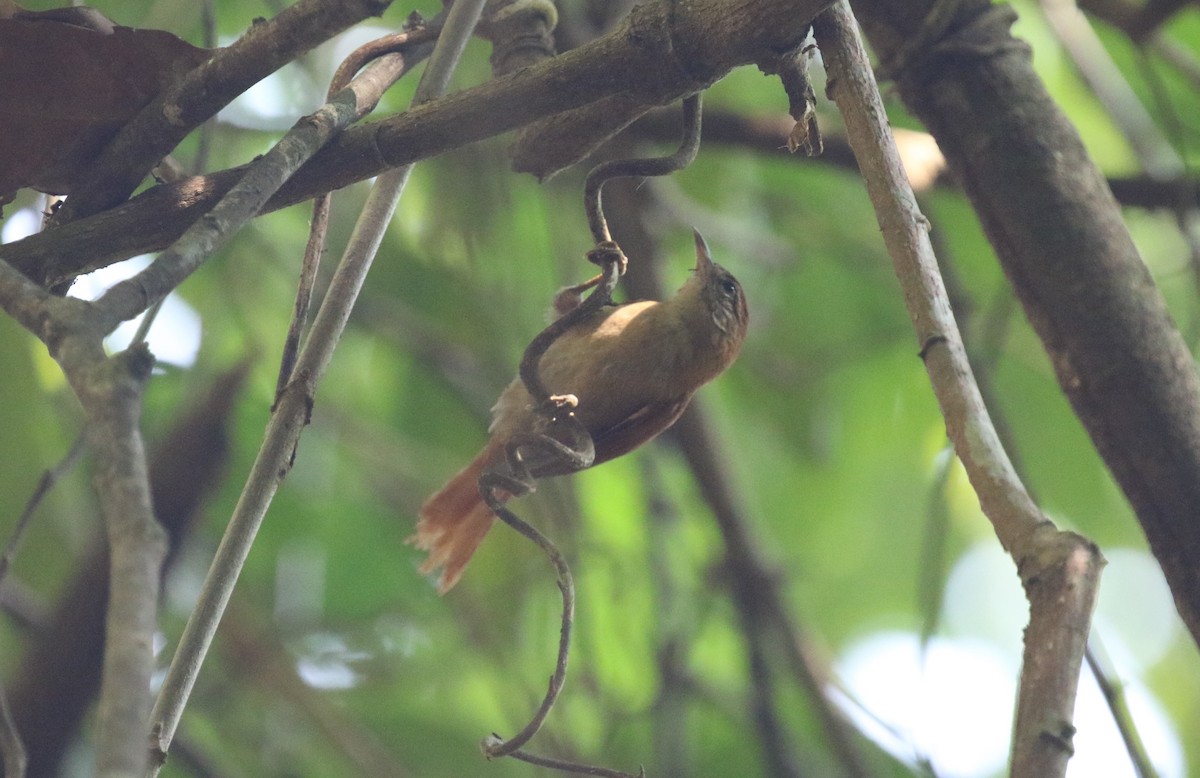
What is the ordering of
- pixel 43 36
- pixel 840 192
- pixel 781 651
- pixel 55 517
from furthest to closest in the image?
pixel 840 192, pixel 781 651, pixel 55 517, pixel 43 36

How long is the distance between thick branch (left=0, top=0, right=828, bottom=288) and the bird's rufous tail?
39.9 inches

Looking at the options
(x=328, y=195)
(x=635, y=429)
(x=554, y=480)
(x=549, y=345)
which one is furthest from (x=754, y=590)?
(x=328, y=195)

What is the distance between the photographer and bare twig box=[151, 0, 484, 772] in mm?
1183

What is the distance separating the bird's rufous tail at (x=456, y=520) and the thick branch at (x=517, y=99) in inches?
39.9

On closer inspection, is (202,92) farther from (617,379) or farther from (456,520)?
(456,520)

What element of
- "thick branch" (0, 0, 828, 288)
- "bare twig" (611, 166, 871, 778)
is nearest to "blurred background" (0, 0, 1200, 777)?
"bare twig" (611, 166, 871, 778)

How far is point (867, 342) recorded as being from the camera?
154 inches

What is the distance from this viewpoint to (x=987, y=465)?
3.72 ft

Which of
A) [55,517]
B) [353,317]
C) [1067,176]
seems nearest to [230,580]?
[1067,176]

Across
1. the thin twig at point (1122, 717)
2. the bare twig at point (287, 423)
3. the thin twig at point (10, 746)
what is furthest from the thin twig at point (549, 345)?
the thin twig at point (1122, 717)

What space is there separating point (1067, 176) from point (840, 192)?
209 centimetres

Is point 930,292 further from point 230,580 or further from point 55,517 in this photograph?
point 55,517

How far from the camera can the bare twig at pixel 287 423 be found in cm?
118

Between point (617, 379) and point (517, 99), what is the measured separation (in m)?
0.92
